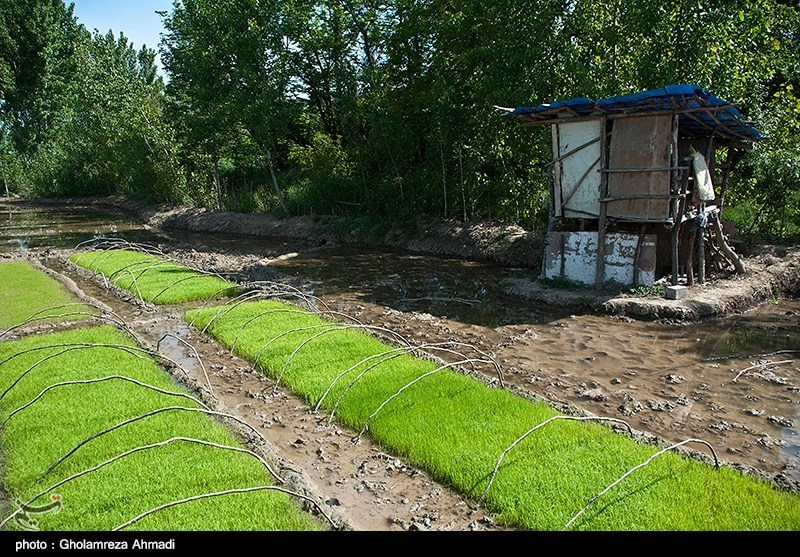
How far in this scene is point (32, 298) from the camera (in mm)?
14383

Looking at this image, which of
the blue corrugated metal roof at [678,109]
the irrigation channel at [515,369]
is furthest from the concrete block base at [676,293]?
the blue corrugated metal roof at [678,109]

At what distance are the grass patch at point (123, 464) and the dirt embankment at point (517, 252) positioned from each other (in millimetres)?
9073

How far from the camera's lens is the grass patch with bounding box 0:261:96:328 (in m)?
12.6

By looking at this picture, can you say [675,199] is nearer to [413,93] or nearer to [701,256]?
[701,256]

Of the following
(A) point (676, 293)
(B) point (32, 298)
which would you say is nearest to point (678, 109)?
(A) point (676, 293)

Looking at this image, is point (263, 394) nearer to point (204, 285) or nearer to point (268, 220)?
point (204, 285)

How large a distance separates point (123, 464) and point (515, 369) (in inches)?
241

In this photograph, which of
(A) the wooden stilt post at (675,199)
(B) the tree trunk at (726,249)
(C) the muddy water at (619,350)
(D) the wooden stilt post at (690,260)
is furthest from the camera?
(B) the tree trunk at (726,249)

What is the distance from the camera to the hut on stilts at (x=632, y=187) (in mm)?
12430

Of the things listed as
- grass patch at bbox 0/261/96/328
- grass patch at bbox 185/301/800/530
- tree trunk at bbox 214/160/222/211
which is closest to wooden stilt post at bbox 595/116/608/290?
grass patch at bbox 185/301/800/530

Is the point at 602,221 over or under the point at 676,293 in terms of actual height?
over

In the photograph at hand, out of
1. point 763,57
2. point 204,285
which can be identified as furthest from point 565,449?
point 763,57

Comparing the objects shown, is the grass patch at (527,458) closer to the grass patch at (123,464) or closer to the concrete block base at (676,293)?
the grass patch at (123,464)
